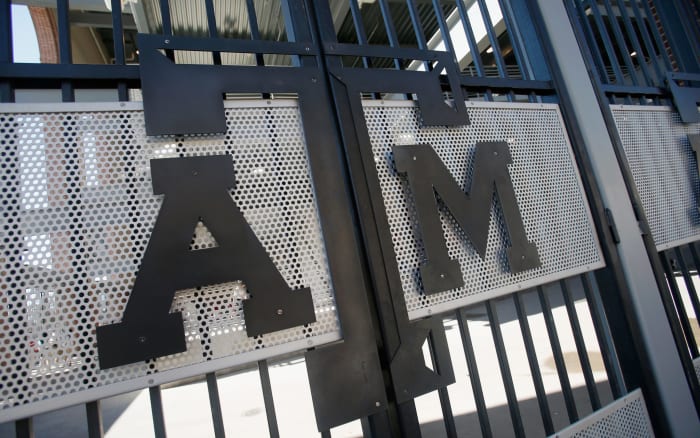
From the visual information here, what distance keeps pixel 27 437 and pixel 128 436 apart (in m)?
3.43

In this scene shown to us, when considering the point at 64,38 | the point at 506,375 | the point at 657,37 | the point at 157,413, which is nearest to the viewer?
the point at 157,413

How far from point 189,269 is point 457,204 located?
806 millimetres

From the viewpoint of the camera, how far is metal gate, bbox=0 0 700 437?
32.0 inches

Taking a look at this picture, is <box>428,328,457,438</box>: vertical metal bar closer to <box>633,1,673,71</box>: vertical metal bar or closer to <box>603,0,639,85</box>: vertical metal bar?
<box>603,0,639,85</box>: vertical metal bar

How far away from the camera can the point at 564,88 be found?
62.9 inches

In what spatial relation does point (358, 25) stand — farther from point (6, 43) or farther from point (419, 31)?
point (6, 43)

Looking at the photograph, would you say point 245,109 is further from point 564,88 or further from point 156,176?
point 564,88

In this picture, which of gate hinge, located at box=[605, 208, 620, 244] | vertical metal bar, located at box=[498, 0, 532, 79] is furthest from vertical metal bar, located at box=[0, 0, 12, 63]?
gate hinge, located at box=[605, 208, 620, 244]

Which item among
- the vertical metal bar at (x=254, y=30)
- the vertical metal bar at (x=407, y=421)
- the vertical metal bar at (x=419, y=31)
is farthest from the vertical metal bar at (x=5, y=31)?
the vertical metal bar at (x=407, y=421)

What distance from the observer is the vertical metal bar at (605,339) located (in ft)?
4.81

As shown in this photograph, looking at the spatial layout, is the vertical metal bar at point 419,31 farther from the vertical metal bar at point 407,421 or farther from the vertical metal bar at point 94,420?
the vertical metal bar at point 94,420

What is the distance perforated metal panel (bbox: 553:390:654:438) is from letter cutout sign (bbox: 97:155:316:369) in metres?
1.01

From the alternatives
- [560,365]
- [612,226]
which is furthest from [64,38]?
[612,226]

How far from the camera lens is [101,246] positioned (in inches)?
33.3
